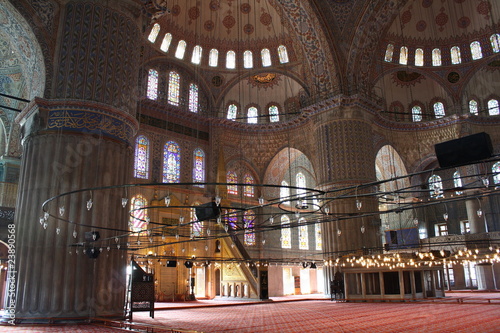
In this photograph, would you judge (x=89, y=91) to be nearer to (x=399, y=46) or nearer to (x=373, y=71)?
(x=373, y=71)

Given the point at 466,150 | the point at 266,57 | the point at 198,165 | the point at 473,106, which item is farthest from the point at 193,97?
the point at 466,150

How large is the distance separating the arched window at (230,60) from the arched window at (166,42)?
140 inches

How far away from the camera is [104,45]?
12148mm

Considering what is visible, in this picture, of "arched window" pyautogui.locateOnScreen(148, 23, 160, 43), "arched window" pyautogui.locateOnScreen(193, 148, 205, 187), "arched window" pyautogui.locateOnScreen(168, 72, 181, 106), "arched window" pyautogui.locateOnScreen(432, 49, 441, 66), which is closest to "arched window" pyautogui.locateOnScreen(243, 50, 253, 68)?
"arched window" pyautogui.locateOnScreen(168, 72, 181, 106)

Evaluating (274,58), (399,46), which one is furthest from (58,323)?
(399,46)

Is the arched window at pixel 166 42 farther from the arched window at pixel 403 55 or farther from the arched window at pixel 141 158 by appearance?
the arched window at pixel 403 55

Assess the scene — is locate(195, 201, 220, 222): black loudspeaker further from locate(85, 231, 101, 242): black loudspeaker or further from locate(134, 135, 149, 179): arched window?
locate(134, 135, 149, 179): arched window

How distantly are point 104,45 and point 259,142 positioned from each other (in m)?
14.3

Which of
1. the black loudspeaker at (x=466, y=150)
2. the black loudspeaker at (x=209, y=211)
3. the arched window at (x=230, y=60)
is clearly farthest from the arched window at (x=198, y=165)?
the black loudspeaker at (x=466, y=150)

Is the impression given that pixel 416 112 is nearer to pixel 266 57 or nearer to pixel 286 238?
pixel 266 57

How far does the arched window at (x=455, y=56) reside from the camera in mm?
25219

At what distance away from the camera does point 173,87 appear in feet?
76.5

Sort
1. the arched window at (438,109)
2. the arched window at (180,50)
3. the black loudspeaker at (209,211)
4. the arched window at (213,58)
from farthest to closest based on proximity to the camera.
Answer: the arched window at (438,109) → the arched window at (213,58) → the arched window at (180,50) → the black loudspeaker at (209,211)

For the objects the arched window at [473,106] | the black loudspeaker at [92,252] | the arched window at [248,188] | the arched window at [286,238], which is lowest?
the black loudspeaker at [92,252]
